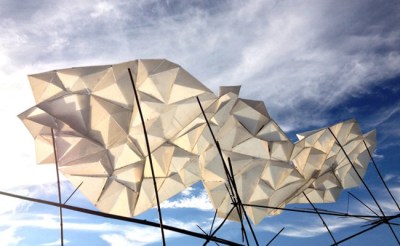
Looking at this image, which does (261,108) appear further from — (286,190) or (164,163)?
(286,190)

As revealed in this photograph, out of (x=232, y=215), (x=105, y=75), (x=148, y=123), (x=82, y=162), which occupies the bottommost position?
(x=232, y=215)

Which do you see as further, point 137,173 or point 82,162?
point 137,173

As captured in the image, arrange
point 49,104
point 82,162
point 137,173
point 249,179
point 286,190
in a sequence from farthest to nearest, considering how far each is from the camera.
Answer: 1. point 286,190
2. point 249,179
3. point 137,173
4. point 82,162
5. point 49,104

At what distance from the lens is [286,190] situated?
21.4 meters

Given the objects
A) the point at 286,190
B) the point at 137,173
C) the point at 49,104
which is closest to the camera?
the point at 49,104

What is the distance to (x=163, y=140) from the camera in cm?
1501

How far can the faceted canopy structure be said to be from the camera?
39.7 ft

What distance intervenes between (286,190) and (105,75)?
1410 centimetres

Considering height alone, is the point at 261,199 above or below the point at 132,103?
below

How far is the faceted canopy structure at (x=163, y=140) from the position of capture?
1209 centimetres

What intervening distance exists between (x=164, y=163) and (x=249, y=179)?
5.94 meters

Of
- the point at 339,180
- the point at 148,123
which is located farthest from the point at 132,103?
the point at 339,180

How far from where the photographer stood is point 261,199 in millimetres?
21266

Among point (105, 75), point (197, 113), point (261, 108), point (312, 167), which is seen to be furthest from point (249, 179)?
point (105, 75)
